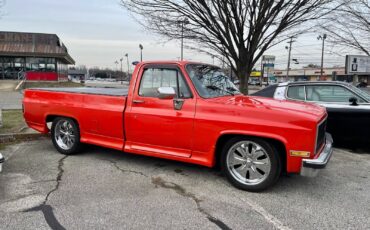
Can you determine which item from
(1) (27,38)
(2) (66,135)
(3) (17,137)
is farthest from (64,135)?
(1) (27,38)

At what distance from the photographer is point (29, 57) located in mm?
36156

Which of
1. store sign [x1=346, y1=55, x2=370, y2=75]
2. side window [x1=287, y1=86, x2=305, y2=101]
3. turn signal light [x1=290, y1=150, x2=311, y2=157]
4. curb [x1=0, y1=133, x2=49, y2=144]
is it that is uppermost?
store sign [x1=346, y1=55, x2=370, y2=75]

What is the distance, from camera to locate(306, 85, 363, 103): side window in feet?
21.8

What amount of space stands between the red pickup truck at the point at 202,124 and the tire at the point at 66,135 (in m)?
0.02

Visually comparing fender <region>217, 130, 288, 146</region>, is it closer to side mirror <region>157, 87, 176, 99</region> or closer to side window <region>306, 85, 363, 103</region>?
side mirror <region>157, 87, 176, 99</region>

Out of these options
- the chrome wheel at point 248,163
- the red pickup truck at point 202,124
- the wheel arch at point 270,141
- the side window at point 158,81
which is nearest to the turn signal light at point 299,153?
the red pickup truck at point 202,124

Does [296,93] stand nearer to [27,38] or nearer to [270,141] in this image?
[270,141]

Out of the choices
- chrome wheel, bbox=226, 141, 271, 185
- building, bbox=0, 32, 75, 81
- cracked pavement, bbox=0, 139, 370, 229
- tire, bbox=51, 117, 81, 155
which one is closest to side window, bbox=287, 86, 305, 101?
cracked pavement, bbox=0, 139, 370, 229

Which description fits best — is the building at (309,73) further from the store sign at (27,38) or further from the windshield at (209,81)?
the windshield at (209,81)

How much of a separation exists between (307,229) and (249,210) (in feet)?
2.20

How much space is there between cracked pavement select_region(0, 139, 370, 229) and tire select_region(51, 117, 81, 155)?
1.10 ft

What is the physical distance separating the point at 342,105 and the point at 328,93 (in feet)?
1.37

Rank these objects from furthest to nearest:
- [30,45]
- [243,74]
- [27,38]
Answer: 1. [27,38]
2. [30,45]
3. [243,74]

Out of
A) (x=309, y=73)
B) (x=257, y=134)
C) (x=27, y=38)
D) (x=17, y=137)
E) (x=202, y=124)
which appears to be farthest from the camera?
(x=309, y=73)
